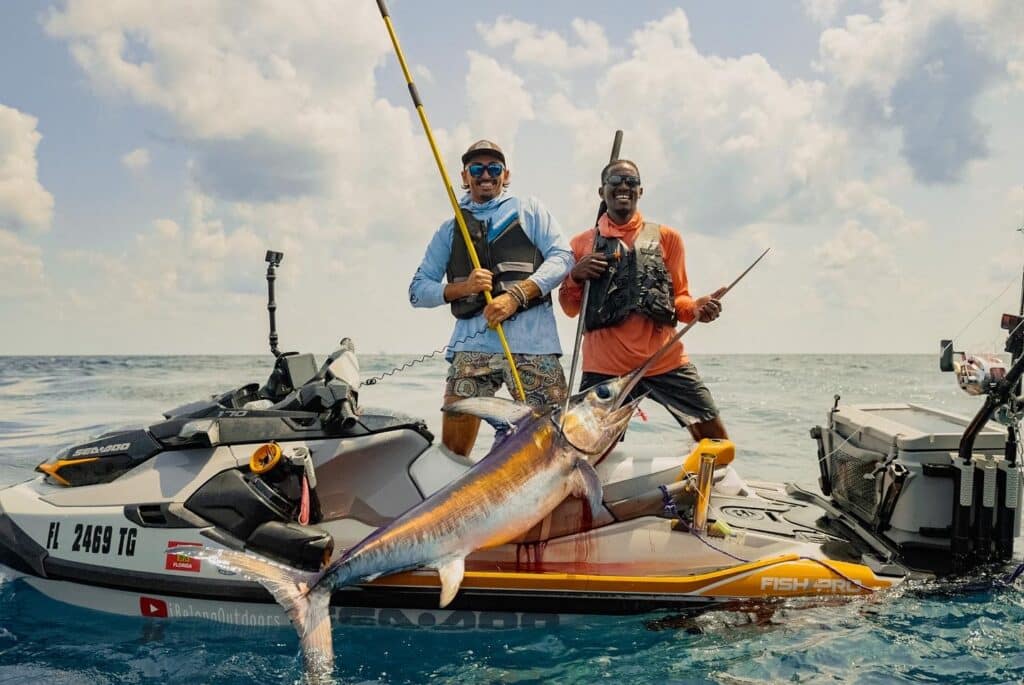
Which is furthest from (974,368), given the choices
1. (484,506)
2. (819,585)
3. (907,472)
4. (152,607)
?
(152,607)

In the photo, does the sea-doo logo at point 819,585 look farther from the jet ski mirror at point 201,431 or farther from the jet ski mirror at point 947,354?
the jet ski mirror at point 201,431

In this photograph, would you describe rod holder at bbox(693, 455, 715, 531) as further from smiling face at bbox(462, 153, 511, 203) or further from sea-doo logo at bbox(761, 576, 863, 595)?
smiling face at bbox(462, 153, 511, 203)

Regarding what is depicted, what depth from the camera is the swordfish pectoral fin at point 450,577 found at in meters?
3.11

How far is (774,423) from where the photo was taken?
45.2 feet

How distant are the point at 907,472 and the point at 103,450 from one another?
178 inches

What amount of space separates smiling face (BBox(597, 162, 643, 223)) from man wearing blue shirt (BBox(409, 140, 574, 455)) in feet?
1.68

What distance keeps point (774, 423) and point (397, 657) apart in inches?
456

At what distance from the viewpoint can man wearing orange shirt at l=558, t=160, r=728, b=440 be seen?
4.58 metres

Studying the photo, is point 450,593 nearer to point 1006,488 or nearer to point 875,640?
point 875,640

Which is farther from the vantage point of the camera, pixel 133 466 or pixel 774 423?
pixel 774 423

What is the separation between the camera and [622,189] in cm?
468

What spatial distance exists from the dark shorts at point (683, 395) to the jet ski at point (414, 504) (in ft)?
1.39

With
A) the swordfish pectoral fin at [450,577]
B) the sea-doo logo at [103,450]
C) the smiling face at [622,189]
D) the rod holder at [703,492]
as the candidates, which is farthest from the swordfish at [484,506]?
the smiling face at [622,189]

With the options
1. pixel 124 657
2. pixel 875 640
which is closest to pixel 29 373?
pixel 124 657
